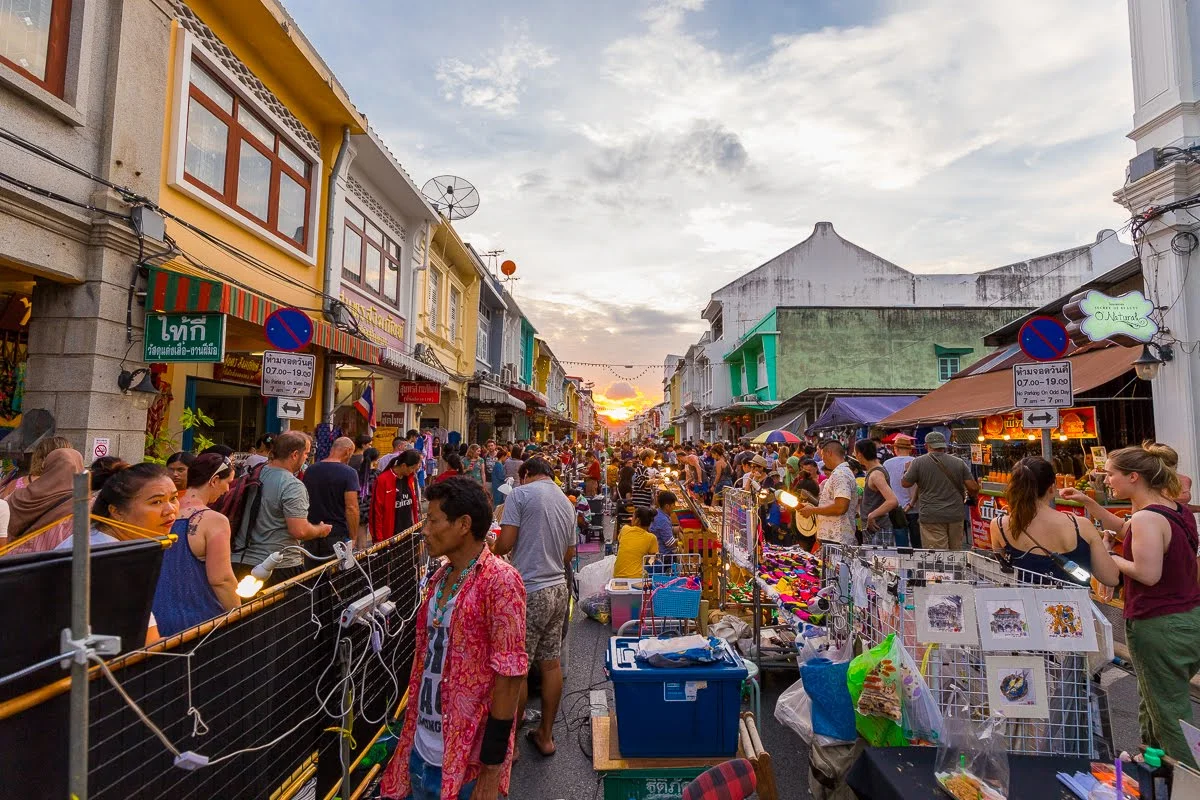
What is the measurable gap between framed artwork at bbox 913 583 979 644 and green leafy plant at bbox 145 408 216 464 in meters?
7.69

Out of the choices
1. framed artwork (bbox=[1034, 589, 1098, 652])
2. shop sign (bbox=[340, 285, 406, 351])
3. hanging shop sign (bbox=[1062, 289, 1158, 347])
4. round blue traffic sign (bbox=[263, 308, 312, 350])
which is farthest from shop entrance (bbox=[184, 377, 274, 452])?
hanging shop sign (bbox=[1062, 289, 1158, 347])

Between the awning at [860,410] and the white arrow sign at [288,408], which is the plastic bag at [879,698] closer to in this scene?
the white arrow sign at [288,408]

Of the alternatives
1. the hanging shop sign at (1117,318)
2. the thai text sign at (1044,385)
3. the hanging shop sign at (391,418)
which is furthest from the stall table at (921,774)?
the hanging shop sign at (391,418)

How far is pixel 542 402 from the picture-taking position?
98.0 ft

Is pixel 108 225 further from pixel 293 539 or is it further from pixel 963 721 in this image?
pixel 963 721

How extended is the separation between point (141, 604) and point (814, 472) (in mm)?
9487

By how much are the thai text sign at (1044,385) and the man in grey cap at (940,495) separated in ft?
3.17

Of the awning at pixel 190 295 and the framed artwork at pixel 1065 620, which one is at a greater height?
the awning at pixel 190 295

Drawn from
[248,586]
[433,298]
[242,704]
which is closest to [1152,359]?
[248,586]

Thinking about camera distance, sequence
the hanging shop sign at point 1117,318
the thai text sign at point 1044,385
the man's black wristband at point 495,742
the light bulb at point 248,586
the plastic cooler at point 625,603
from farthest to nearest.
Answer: the hanging shop sign at point 1117,318 < the thai text sign at point 1044,385 < the plastic cooler at point 625,603 < the light bulb at point 248,586 < the man's black wristband at point 495,742

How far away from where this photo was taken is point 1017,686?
9.41ft

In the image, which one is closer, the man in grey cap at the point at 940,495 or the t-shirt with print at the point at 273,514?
the t-shirt with print at the point at 273,514

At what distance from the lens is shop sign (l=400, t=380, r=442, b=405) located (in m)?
14.2

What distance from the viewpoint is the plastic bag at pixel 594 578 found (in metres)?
7.34
